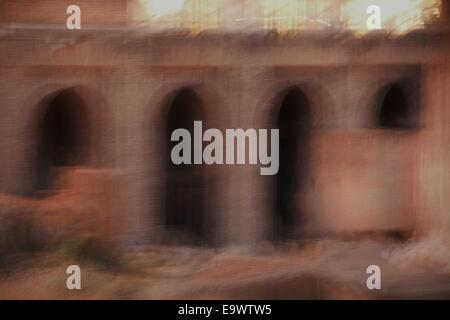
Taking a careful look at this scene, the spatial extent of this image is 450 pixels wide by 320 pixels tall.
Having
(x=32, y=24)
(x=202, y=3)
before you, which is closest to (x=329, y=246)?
(x=202, y=3)

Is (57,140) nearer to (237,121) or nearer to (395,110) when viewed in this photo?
(237,121)

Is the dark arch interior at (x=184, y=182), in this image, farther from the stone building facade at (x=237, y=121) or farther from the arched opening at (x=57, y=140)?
the arched opening at (x=57, y=140)

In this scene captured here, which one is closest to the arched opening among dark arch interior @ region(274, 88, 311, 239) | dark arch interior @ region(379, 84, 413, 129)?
dark arch interior @ region(274, 88, 311, 239)

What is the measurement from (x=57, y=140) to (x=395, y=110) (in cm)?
174

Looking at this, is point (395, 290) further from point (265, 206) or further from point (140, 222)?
point (140, 222)

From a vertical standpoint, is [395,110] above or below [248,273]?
above

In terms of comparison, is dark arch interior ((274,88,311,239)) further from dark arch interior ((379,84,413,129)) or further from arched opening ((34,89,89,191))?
arched opening ((34,89,89,191))

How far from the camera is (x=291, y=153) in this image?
14.9ft

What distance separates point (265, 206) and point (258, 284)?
1.34 ft

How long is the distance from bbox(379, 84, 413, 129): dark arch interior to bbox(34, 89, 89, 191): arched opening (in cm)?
153

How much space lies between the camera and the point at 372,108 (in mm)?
4551

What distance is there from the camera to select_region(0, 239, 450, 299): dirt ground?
14.8 feet

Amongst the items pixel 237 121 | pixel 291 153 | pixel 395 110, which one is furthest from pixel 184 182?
pixel 395 110
